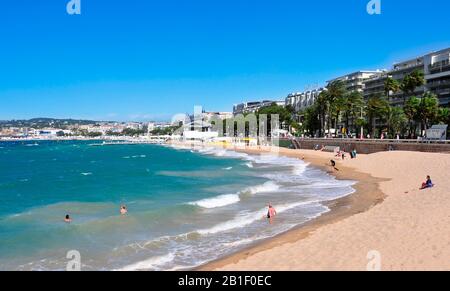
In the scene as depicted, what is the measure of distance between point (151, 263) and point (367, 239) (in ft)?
22.9

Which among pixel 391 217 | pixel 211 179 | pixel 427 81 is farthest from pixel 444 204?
pixel 427 81

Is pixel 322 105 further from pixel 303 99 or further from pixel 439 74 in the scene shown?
pixel 303 99

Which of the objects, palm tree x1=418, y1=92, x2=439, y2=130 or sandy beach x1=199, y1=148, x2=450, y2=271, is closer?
sandy beach x1=199, y1=148, x2=450, y2=271

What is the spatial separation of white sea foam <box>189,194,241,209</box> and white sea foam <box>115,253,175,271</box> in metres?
9.98

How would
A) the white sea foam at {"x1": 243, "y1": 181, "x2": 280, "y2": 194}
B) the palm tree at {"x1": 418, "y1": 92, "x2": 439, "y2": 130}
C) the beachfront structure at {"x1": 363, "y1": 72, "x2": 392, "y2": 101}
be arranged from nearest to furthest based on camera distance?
the white sea foam at {"x1": 243, "y1": 181, "x2": 280, "y2": 194}, the palm tree at {"x1": 418, "y1": 92, "x2": 439, "y2": 130}, the beachfront structure at {"x1": 363, "y1": 72, "x2": 392, "y2": 101}

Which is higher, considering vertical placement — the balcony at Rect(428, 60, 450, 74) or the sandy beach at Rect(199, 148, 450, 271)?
the balcony at Rect(428, 60, 450, 74)

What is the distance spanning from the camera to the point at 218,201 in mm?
25922

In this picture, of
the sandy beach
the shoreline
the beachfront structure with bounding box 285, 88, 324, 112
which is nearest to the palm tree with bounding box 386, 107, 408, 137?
the shoreline

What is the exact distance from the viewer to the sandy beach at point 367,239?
11555 mm

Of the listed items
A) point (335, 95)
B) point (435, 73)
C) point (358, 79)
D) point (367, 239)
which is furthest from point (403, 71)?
point (367, 239)

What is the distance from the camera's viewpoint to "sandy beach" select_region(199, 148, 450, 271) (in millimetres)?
11555

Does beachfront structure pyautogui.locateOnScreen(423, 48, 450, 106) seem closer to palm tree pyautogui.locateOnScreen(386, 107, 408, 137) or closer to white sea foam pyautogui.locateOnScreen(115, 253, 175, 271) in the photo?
palm tree pyautogui.locateOnScreen(386, 107, 408, 137)

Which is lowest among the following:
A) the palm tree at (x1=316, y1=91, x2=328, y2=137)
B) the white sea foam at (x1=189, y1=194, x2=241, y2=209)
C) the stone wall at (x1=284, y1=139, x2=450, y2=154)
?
the white sea foam at (x1=189, y1=194, x2=241, y2=209)

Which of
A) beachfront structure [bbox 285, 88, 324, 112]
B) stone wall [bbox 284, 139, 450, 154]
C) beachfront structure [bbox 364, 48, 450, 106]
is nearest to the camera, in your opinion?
stone wall [bbox 284, 139, 450, 154]
